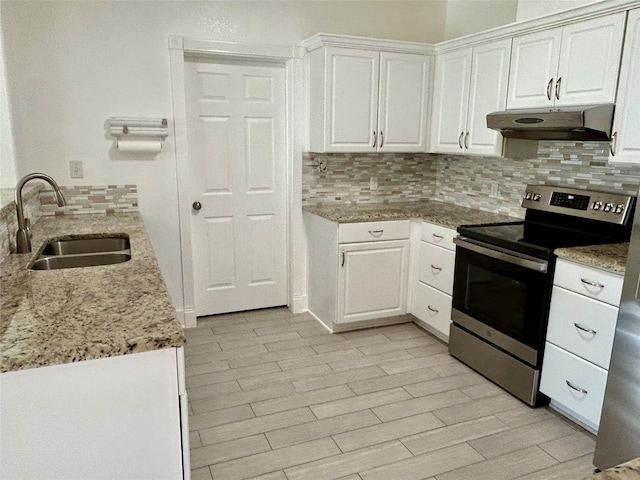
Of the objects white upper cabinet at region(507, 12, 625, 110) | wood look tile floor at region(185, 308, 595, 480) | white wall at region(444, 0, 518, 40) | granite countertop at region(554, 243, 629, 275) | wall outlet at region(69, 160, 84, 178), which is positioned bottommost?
wood look tile floor at region(185, 308, 595, 480)

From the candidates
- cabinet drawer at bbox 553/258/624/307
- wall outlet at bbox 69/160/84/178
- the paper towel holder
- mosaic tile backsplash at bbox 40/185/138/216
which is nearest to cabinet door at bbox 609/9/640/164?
cabinet drawer at bbox 553/258/624/307

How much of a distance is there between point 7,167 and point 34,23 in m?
0.89

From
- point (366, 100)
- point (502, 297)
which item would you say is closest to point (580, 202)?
point (502, 297)

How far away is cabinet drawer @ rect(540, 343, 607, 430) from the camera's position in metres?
2.23

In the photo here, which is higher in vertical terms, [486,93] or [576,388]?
[486,93]

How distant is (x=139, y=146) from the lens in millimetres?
3168

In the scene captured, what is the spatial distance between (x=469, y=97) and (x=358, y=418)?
87.5 inches

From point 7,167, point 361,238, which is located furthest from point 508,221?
point 7,167

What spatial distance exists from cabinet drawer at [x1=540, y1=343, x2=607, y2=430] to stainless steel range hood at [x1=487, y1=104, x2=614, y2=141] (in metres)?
1.13

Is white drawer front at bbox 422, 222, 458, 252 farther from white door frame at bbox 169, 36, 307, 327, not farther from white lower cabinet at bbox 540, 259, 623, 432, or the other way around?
white door frame at bbox 169, 36, 307, 327

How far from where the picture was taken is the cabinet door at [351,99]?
131 inches

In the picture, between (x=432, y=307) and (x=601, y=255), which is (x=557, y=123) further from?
(x=432, y=307)

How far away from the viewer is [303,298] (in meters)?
3.97

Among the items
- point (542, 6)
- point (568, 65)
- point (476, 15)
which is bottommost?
point (568, 65)
